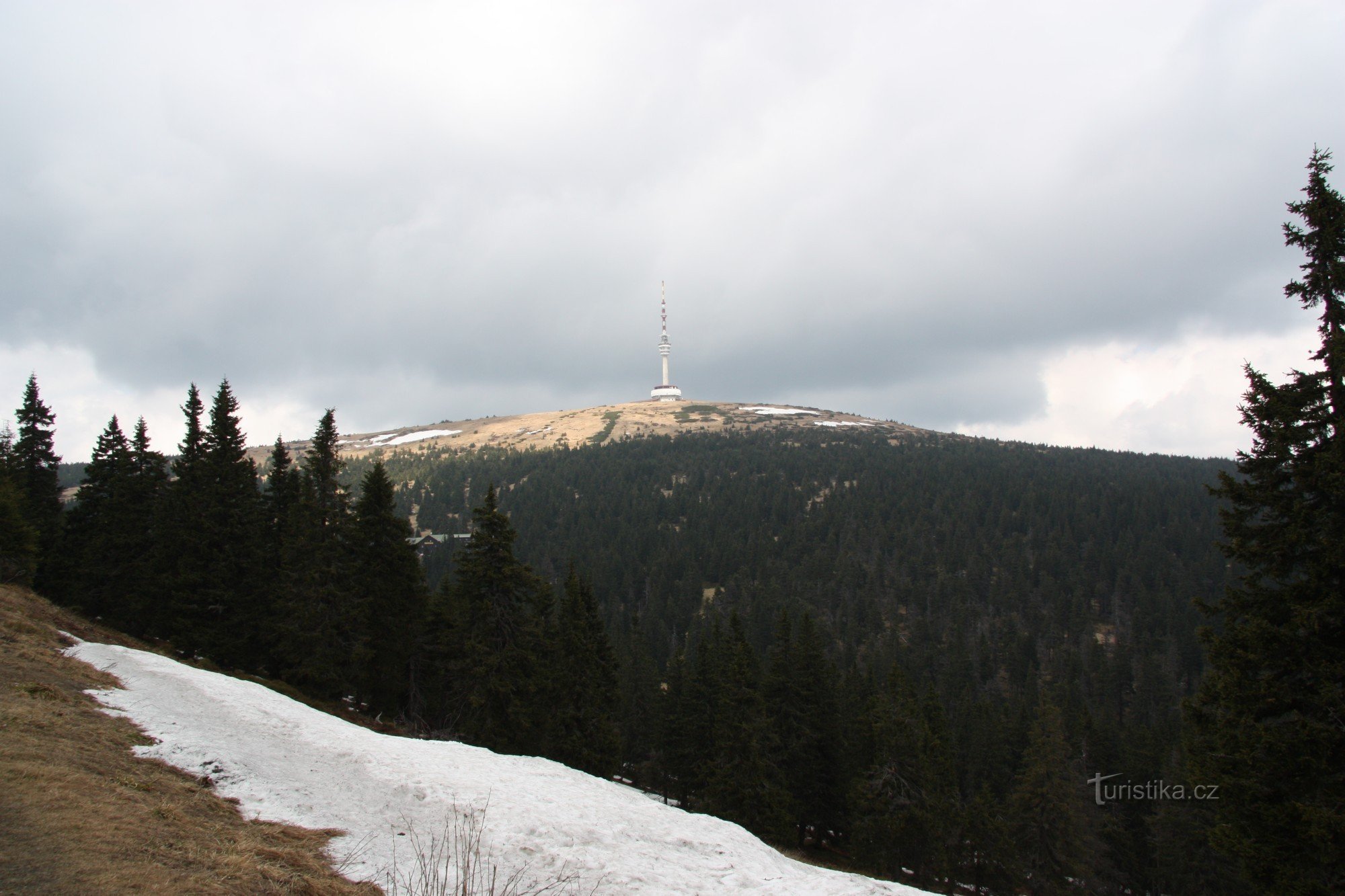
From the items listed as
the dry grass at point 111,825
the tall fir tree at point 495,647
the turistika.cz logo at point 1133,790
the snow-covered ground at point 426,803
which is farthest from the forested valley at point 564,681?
the dry grass at point 111,825

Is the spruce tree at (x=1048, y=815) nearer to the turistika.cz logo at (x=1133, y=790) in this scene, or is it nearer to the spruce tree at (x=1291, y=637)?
the turistika.cz logo at (x=1133, y=790)

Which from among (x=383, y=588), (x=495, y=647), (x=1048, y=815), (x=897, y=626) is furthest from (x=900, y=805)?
(x=897, y=626)

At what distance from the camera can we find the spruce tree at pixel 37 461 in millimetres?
46719

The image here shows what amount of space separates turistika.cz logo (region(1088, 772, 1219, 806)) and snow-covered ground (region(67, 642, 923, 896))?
30742 millimetres

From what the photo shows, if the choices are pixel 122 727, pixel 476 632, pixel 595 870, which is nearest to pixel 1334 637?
pixel 595 870

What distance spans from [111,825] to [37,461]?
56760 millimetres

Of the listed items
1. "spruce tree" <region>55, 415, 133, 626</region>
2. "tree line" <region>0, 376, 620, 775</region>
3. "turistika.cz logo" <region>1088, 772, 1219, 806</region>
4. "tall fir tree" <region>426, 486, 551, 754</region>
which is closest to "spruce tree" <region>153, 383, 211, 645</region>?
"tree line" <region>0, 376, 620, 775</region>

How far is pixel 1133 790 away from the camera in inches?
1842

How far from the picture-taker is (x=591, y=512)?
516 ft

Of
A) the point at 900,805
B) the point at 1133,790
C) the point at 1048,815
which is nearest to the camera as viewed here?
the point at 900,805

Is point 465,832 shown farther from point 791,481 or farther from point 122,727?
point 791,481

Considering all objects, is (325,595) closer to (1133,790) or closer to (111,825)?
(111,825)

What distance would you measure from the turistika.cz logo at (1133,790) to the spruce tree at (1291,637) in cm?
2450

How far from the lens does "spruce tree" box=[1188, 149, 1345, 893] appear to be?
12680mm
